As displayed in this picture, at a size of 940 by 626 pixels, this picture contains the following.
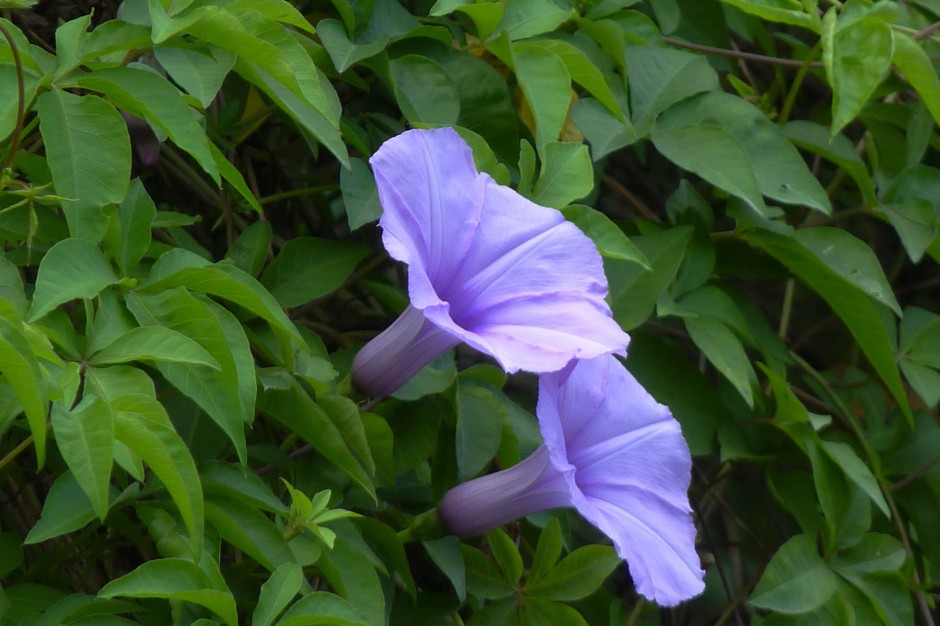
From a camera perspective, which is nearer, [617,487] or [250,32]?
[250,32]

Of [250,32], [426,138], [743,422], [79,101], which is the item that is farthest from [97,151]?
[743,422]

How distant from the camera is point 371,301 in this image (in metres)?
1.36

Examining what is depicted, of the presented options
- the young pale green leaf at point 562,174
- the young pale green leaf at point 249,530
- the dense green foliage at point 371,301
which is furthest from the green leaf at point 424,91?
the young pale green leaf at point 249,530

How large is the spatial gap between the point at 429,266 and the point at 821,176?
103cm

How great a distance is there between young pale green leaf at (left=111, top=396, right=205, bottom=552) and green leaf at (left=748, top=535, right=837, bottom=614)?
72 centimetres

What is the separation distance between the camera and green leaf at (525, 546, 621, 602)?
1017 millimetres

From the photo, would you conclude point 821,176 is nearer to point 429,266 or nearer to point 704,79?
point 704,79

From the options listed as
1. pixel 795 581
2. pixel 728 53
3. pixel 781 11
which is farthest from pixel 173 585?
pixel 728 53

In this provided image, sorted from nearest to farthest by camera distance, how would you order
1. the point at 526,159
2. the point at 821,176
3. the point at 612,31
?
the point at 526,159 < the point at 612,31 < the point at 821,176

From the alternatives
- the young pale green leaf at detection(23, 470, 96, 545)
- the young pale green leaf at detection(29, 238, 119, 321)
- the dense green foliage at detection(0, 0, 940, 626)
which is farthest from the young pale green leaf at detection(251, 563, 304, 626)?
the young pale green leaf at detection(29, 238, 119, 321)

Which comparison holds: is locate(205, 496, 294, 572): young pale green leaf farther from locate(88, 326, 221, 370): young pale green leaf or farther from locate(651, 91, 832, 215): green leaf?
locate(651, 91, 832, 215): green leaf

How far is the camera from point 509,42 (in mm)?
1095

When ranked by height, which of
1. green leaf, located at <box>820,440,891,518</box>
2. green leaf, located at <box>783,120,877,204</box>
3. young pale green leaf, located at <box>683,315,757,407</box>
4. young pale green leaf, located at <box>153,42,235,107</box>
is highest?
young pale green leaf, located at <box>153,42,235,107</box>

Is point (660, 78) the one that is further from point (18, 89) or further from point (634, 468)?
point (18, 89)
